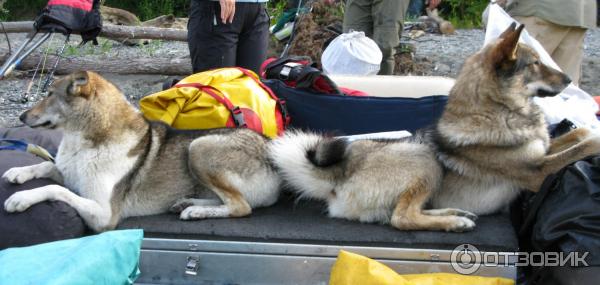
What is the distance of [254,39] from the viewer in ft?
15.0

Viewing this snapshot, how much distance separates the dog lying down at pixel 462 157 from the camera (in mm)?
3025

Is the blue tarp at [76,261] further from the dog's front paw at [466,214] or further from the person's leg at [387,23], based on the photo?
the person's leg at [387,23]

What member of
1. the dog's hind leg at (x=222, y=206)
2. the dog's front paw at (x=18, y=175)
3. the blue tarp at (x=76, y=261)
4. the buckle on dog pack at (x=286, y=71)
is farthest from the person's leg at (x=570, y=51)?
the dog's front paw at (x=18, y=175)

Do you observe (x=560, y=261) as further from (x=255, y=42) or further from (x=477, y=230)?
(x=255, y=42)

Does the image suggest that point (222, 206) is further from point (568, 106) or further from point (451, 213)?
point (568, 106)

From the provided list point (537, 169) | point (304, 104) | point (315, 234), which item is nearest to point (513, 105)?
point (537, 169)

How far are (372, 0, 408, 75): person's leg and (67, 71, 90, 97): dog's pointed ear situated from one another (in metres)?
3.20

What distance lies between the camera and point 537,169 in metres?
3.02

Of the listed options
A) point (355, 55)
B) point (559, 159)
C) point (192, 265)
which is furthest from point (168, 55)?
point (559, 159)

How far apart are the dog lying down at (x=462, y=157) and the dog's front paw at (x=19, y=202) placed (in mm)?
1165

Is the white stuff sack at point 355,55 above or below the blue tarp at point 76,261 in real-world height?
below

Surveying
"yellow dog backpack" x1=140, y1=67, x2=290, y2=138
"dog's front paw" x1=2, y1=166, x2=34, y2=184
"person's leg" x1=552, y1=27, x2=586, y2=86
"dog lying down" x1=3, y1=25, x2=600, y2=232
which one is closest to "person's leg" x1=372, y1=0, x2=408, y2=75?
"person's leg" x1=552, y1=27, x2=586, y2=86

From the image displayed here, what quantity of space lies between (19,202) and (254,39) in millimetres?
2189

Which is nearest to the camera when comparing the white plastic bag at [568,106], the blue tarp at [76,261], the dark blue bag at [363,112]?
the blue tarp at [76,261]
